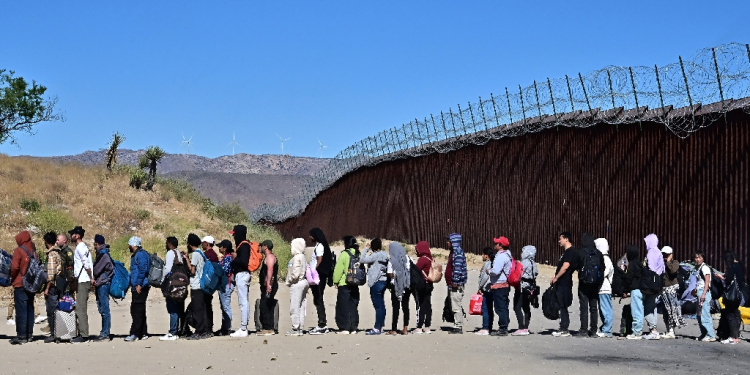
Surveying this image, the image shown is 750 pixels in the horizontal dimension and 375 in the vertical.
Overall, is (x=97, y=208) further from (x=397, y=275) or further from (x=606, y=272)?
(x=606, y=272)

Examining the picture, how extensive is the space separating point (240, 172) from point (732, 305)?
16021 centimetres

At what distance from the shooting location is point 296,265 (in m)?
13.3

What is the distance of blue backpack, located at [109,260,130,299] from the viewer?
1290 centimetres

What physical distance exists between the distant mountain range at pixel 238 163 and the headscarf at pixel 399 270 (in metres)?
155

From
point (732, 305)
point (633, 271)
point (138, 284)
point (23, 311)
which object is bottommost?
point (732, 305)

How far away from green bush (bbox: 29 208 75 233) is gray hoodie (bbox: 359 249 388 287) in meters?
18.3

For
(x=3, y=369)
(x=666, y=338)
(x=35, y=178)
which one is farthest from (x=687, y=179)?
(x=35, y=178)

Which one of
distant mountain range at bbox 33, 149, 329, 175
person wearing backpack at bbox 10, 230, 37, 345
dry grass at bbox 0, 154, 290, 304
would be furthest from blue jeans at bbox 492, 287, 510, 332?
distant mountain range at bbox 33, 149, 329, 175

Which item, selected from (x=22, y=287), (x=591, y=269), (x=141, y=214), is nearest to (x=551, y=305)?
(x=591, y=269)

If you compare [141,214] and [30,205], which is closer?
[30,205]

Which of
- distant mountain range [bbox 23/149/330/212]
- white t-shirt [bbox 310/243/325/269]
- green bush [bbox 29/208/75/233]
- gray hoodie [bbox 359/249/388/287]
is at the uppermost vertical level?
distant mountain range [bbox 23/149/330/212]

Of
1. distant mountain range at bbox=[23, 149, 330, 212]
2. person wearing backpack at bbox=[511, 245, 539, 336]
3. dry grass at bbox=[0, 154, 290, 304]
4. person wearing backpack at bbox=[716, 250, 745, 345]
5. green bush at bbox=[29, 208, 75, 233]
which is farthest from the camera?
distant mountain range at bbox=[23, 149, 330, 212]

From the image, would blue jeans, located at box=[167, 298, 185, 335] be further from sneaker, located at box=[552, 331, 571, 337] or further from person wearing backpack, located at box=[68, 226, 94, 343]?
sneaker, located at box=[552, 331, 571, 337]

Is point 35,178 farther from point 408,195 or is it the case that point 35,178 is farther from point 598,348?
point 598,348
